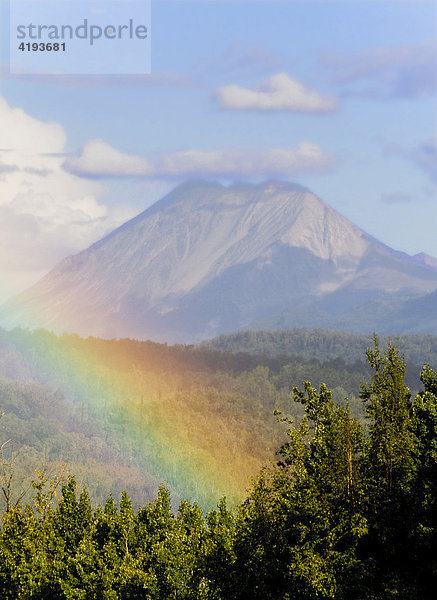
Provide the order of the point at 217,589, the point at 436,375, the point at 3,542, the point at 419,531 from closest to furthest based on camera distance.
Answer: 1. the point at 419,531
2. the point at 217,589
3. the point at 3,542
4. the point at 436,375

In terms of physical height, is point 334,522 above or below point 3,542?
above

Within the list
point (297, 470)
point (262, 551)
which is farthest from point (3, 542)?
point (297, 470)

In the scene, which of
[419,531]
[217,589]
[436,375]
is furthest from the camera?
[436,375]

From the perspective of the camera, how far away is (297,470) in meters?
46.9

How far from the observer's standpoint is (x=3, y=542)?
6131 centimetres

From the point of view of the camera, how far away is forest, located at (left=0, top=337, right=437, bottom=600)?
44719 millimetres

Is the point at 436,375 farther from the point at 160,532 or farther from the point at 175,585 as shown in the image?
the point at 175,585

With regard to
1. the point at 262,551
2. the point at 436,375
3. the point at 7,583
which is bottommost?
the point at 7,583

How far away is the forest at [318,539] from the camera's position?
44.7m

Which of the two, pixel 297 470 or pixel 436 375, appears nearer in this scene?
pixel 297 470

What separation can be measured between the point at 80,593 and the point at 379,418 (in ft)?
76.2

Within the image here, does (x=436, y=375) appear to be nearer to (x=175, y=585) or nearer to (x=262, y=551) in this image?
(x=262, y=551)

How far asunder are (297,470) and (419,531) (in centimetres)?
790

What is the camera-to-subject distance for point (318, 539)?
1746 inches
